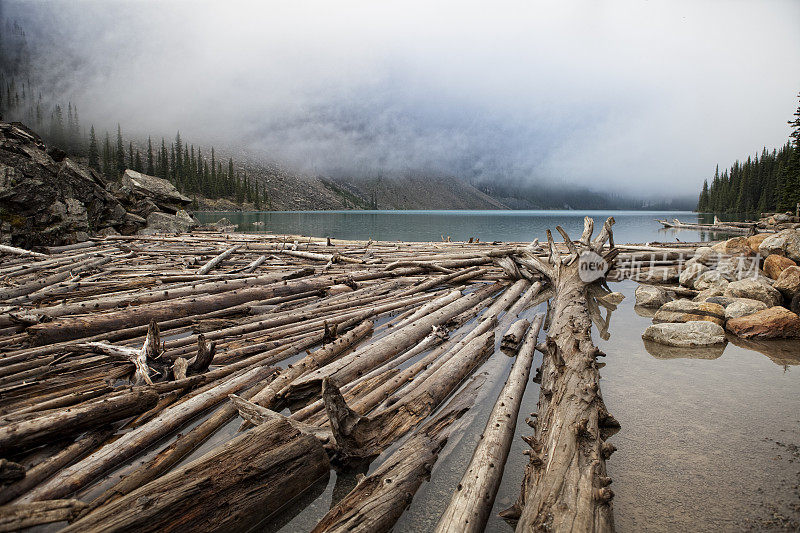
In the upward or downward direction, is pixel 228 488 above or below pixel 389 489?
above

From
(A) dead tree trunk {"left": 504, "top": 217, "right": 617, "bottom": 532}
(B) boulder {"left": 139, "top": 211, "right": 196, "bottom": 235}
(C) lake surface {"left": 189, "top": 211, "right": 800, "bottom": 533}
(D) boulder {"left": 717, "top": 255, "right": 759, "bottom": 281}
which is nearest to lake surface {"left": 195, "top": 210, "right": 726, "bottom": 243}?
(B) boulder {"left": 139, "top": 211, "right": 196, "bottom": 235}

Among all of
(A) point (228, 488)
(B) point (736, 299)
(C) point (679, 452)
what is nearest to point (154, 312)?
(A) point (228, 488)

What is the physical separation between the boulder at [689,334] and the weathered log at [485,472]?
178 inches

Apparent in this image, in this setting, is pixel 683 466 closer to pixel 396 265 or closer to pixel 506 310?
pixel 506 310

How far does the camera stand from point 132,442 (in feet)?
11.4

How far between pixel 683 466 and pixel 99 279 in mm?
13259

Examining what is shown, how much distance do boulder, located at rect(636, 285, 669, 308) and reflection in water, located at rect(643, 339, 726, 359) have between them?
3431 mm

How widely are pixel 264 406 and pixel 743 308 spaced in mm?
10507

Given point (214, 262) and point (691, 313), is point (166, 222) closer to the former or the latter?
point (214, 262)

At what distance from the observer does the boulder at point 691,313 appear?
28.0 ft

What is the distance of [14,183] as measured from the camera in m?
16.7

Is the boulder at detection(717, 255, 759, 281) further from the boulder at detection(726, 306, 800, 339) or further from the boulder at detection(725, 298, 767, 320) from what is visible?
the boulder at detection(726, 306, 800, 339)

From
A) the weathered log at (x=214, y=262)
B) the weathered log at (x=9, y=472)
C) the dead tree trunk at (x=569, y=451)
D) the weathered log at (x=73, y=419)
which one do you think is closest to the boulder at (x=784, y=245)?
the dead tree trunk at (x=569, y=451)

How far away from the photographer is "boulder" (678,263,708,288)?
1210cm
